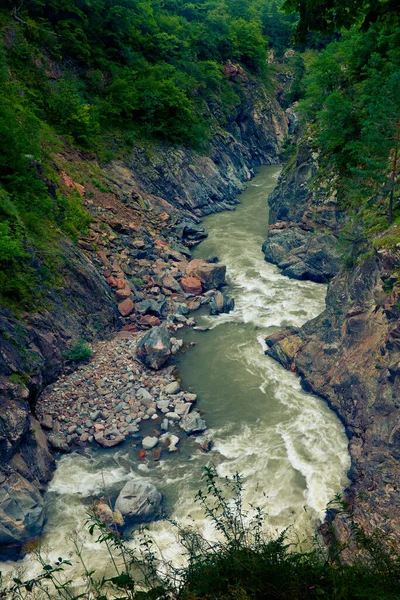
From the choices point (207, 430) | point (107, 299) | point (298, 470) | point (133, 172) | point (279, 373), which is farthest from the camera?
point (133, 172)

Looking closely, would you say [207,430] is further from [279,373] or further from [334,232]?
[334,232]

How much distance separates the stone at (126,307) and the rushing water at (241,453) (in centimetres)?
322

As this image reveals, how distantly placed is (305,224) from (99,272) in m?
13.7

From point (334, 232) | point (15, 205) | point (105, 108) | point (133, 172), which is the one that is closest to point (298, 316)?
point (334, 232)

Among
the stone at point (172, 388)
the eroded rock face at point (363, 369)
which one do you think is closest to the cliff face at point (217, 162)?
the stone at point (172, 388)

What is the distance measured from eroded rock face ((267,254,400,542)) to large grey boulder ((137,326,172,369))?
15.4ft

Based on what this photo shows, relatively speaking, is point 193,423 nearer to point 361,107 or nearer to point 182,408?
point 182,408

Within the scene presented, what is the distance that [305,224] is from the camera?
26.2 m

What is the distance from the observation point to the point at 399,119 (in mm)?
14328

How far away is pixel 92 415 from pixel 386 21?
1382 cm

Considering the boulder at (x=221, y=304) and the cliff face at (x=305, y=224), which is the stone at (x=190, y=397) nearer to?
the boulder at (x=221, y=304)

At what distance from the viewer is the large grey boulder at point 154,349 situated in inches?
679

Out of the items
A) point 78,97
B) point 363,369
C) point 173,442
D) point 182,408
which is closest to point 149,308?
point 182,408

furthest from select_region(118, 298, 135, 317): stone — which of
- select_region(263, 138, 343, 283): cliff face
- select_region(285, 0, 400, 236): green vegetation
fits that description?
select_region(285, 0, 400, 236): green vegetation
